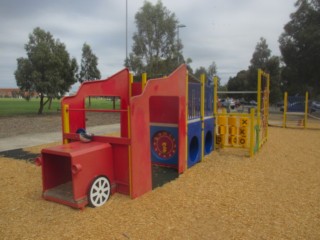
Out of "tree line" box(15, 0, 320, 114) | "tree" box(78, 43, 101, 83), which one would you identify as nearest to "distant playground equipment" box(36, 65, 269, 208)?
"tree line" box(15, 0, 320, 114)

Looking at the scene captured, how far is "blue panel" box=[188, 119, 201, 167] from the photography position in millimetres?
5965

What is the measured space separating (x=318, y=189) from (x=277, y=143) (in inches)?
189

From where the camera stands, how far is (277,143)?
9.10 meters

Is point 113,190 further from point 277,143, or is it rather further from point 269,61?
point 269,61

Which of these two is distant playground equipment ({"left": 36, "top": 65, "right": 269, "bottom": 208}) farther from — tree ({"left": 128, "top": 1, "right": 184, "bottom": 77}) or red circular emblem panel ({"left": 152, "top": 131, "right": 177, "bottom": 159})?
tree ({"left": 128, "top": 1, "right": 184, "bottom": 77})

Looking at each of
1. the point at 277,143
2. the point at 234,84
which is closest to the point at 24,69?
the point at 277,143

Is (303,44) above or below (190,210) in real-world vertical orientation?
above

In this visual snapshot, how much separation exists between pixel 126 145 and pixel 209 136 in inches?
152

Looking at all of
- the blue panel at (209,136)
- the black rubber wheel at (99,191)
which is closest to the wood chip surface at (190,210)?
the black rubber wheel at (99,191)

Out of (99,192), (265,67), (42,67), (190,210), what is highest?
(265,67)

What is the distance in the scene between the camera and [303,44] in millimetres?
22031

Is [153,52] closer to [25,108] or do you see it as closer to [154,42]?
[154,42]

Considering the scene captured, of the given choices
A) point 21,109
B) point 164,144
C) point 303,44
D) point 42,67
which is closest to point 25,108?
point 21,109

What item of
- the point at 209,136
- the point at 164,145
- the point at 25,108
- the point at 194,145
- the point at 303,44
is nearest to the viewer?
the point at 164,145
